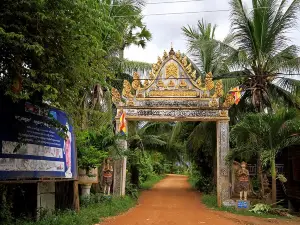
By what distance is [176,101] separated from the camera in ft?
47.9

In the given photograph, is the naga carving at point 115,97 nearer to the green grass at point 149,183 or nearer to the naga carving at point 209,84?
the naga carving at point 209,84

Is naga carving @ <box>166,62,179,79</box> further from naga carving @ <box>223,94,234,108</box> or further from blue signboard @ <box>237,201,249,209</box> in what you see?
blue signboard @ <box>237,201,249,209</box>

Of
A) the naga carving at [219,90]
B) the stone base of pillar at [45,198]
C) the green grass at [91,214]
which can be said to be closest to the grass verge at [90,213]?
the green grass at [91,214]

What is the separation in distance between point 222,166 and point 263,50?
4.73 m

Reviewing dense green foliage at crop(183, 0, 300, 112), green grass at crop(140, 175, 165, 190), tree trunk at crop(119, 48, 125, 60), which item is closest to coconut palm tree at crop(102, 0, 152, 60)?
tree trunk at crop(119, 48, 125, 60)

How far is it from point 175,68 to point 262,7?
12.9 feet

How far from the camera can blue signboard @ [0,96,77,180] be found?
6457 mm

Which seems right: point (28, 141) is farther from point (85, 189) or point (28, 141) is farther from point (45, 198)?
point (85, 189)

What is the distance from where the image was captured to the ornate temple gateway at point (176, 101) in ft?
47.0

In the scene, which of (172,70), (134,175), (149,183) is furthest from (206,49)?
(149,183)

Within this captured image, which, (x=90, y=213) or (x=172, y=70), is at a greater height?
(x=172, y=70)

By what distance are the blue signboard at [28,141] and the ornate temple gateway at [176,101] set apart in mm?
6313

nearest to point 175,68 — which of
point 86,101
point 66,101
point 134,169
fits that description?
point 86,101

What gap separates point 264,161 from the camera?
39.5 feet
